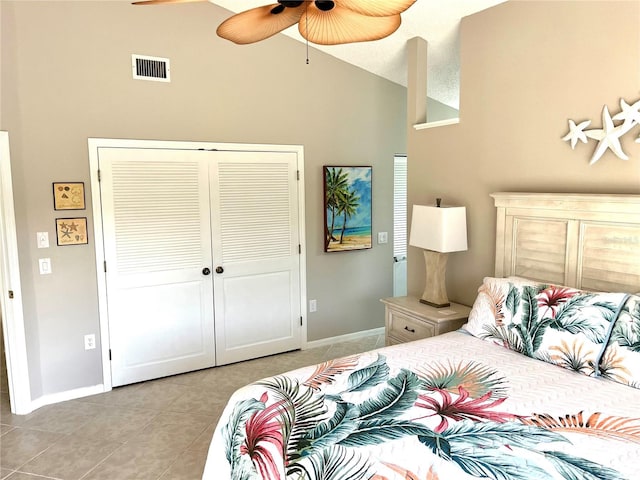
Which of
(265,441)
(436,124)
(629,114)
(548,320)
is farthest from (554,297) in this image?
(436,124)

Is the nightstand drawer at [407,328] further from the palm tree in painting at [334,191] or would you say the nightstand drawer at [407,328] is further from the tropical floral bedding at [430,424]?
the palm tree in painting at [334,191]

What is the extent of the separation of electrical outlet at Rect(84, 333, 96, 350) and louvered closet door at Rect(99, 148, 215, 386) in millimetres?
127

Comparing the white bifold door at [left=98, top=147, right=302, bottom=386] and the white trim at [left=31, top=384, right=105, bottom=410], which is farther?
the white bifold door at [left=98, top=147, right=302, bottom=386]

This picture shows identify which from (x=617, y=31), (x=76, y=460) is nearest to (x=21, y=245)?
(x=76, y=460)

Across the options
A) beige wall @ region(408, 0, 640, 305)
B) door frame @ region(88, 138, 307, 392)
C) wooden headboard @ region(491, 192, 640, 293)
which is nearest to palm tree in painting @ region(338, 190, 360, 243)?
beige wall @ region(408, 0, 640, 305)

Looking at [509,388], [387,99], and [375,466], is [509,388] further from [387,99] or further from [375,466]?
[387,99]

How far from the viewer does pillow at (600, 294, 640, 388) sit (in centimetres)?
204

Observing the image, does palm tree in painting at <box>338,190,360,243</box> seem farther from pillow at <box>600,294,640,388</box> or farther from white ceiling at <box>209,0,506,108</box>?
pillow at <box>600,294,640,388</box>

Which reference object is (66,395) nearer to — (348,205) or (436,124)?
(348,205)

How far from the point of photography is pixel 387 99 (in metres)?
4.66

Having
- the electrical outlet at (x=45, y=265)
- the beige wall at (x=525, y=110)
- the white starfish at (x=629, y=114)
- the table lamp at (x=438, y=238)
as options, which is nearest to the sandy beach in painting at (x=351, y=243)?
the beige wall at (x=525, y=110)

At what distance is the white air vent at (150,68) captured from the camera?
3.56 metres

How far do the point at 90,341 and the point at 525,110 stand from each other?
352 centimetres

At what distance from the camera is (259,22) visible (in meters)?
1.79
